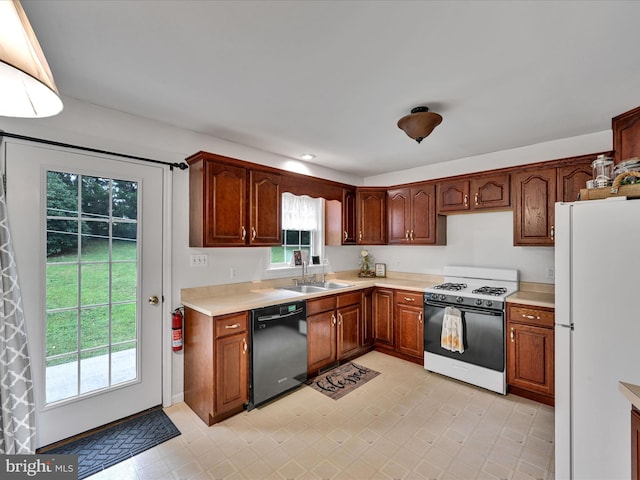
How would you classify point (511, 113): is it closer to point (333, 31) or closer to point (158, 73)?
point (333, 31)

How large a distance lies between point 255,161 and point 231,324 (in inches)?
69.5

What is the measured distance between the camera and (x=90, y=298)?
7.25 feet

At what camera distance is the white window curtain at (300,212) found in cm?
362

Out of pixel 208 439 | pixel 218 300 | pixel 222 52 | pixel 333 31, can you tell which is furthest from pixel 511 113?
pixel 208 439

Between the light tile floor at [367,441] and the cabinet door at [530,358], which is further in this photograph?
the cabinet door at [530,358]

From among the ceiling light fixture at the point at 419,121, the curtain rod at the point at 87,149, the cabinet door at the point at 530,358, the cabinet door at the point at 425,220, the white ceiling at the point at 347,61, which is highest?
the white ceiling at the point at 347,61

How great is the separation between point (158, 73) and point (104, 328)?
6.25 ft

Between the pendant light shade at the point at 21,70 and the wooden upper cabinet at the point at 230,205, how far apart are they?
158 cm

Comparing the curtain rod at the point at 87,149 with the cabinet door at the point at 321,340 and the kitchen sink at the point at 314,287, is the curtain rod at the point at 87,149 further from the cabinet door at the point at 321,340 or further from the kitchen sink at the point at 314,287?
the cabinet door at the point at 321,340

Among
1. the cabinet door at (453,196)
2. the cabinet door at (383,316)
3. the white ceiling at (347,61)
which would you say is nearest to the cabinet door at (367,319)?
the cabinet door at (383,316)

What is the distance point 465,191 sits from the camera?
3389 millimetres

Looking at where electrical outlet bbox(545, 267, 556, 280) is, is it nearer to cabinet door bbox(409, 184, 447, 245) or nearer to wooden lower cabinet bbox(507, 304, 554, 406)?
wooden lower cabinet bbox(507, 304, 554, 406)

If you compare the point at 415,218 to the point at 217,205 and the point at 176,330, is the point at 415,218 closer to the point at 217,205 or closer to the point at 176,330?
the point at 217,205

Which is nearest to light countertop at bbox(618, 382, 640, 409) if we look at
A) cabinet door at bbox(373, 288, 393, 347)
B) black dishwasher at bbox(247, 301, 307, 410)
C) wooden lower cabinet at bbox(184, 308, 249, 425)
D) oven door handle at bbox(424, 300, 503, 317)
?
oven door handle at bbox(424, 300, 503, 317)
